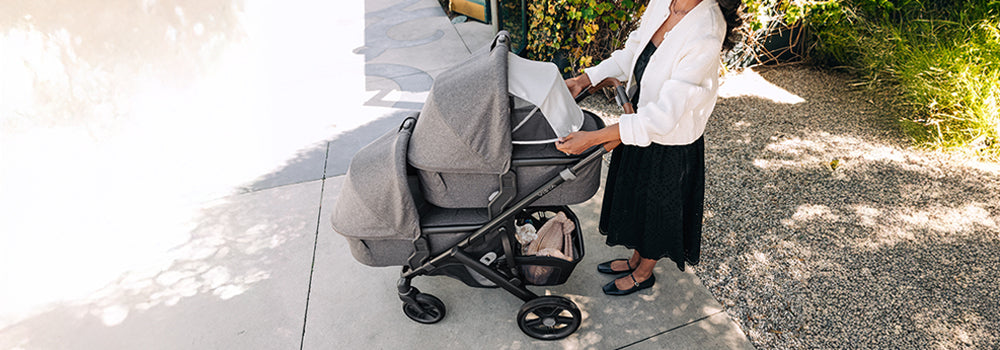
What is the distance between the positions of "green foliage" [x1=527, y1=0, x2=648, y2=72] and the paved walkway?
132cm

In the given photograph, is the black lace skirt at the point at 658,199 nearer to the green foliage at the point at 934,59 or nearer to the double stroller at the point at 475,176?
the double stroller at the point at 475,176

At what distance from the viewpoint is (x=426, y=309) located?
268cm

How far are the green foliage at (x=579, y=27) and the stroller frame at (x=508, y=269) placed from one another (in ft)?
8.67

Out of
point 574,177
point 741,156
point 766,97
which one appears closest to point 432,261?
point 574,177

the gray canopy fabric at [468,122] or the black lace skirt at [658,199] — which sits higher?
the gray canopy fabric at [468,122]

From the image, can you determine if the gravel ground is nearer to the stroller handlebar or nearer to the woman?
the woman

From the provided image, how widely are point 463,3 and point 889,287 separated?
572 cm

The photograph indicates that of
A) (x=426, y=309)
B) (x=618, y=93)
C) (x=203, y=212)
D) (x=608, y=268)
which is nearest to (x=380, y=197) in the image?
(x=426, y=309)

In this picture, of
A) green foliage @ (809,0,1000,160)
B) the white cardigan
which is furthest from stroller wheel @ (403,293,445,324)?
green foliage @ (809,0,1000,160)

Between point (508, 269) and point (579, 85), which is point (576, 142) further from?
point (508, 269)

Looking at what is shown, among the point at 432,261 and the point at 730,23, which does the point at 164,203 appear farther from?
the point at 730,23

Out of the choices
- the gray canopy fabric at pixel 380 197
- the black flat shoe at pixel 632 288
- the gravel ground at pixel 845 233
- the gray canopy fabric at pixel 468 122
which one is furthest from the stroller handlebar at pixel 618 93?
the gravel ground at pixel 845 233

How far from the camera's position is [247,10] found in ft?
21.6

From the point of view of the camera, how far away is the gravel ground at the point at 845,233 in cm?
270
